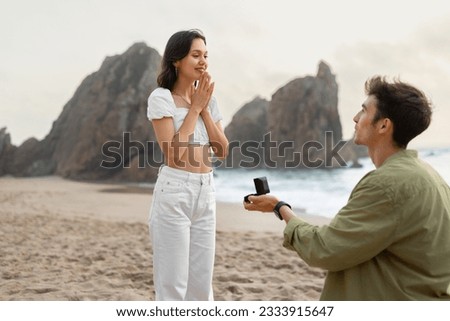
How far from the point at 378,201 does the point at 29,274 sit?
336cm

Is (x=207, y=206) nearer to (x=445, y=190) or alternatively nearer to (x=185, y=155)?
(x=185, y=155)

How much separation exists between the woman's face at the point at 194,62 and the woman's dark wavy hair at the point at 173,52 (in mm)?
18

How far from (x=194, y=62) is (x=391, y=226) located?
3.83 ft

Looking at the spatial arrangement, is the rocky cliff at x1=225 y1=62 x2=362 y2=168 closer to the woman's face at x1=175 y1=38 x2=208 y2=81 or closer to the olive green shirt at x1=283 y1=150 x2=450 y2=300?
the woman's face at x1=175 y1=38 x2=208 y2=81

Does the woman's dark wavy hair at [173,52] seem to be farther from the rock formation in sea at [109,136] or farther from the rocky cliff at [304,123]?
the rocky cliff at [304,123]

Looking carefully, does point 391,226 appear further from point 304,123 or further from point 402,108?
point 304,123

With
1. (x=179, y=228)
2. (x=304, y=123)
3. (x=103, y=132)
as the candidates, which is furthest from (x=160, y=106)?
(x=304, y=123)

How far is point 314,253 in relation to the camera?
5.23ft

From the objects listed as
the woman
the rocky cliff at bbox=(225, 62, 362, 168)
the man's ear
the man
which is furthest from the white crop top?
the rocky cliff at bbox=(225, 62, 362, 168)

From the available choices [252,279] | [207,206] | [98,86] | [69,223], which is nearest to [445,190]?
[207,206]

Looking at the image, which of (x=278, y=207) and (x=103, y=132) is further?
(x=103, y=132)

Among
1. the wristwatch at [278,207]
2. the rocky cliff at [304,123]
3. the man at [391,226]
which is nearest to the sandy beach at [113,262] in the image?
the wristwatch at [278,207]

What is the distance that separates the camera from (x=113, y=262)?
4.61 metres

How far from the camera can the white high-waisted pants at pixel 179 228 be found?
7.23 ft
